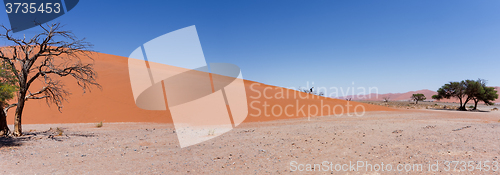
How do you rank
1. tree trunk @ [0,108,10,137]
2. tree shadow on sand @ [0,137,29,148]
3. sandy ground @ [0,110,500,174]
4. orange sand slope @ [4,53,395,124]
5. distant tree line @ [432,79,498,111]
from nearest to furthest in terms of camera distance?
sandy ground @ [0,110,500,174]
tree shadow on sand @ [0,137,29,148]
tree trunk @ [0,108,10,137]
orange sand slope @ [4,53,395,124]
distant tree line @ [432,79,498,111]

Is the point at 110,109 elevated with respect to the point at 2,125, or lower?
elevated

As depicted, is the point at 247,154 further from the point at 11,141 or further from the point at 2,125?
the point at 2,125

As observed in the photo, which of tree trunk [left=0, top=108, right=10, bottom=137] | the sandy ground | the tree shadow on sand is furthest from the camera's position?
tree trunk [left=0, top=108, right=10, bottom=137]

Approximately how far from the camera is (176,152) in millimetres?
7863

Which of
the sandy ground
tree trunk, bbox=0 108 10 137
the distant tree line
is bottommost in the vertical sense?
the sandy ground

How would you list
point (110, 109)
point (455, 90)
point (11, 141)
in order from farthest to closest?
point (455, 90) < point (110, 109) < point (11, 141)

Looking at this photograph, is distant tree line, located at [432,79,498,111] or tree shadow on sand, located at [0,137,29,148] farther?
distant tree line, located at [432,79,498,111]

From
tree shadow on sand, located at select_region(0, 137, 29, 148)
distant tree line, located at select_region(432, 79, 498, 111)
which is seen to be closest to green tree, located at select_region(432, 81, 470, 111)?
distant tree line, located at select_region(432, 79, 498, 111)

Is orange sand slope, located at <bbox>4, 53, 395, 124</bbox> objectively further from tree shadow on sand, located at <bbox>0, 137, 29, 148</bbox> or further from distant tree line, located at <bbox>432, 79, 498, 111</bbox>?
distant tree line, located at <bbox>432, 79, 498, 111</bbox>

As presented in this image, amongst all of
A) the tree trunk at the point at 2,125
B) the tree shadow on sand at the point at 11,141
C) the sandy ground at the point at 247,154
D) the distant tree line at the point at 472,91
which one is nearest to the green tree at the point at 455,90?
the distant tree line at the point at 472,91

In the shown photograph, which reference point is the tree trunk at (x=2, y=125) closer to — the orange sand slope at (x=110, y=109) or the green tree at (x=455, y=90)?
the orange sand slope at (x=110, y=109)

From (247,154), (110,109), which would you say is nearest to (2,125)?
(247,154)

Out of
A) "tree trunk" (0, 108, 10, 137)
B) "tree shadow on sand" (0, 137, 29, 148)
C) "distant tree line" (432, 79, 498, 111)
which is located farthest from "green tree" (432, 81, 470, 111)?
"tree trunk" (0, 108, 10, 137)

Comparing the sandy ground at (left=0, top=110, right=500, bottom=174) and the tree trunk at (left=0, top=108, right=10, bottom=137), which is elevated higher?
the tree trunk at (left=0, top=108, right=10, bottom=137)
